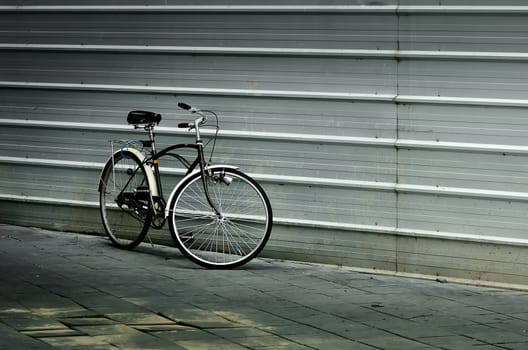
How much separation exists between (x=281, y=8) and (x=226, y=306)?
10.1ft

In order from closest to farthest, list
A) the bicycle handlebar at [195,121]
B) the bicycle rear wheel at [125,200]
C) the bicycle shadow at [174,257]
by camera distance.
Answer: the bicycle shadow at [174,257] → the bicycle handlebar at [195,121] → the bicycle rear wheel at [125,200]

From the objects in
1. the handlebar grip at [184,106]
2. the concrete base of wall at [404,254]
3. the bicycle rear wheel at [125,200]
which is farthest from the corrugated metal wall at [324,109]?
the handlebar grip at [184,106]

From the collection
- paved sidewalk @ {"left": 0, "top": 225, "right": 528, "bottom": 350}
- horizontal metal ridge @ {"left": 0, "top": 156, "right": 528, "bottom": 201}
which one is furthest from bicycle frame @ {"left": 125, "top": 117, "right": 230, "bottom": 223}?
paved sidewalk @ {"left": 0, "top": 225, "right": 528, "bottom": 350}

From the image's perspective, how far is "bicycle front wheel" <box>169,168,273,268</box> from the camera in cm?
998

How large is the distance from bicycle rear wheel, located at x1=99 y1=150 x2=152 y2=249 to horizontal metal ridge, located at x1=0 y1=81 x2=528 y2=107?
0.72 meters

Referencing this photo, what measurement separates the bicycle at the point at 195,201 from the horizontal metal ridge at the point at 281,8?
989mm

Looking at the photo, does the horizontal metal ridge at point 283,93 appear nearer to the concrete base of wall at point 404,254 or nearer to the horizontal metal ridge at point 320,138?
the horizontal metal ridge at point 320,138

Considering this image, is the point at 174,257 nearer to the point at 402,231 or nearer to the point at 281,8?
the point at 402,231

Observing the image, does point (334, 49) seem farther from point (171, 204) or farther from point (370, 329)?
point (370, 329)

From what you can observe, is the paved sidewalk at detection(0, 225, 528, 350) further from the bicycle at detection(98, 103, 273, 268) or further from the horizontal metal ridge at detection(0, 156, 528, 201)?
the horizontal metal ridge at detection(0, 156, 528, 201)

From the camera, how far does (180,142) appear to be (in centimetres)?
1059

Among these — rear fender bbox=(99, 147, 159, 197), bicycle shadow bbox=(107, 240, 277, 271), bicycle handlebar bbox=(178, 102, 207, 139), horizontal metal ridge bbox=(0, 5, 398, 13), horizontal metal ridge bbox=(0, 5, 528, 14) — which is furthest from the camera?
rear fender bbox=(99, 147, 159, 197)

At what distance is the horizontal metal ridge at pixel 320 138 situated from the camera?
9273mm

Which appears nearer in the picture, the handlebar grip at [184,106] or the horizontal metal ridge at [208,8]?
the horizontal metal ridge at [208,8]
